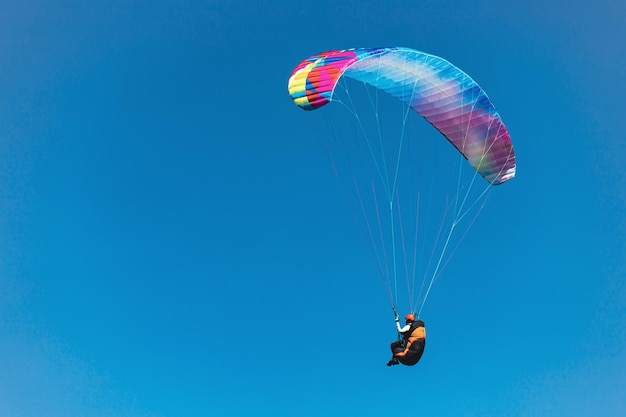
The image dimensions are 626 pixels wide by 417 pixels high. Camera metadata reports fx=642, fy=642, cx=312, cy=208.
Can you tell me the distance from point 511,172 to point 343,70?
253 inches

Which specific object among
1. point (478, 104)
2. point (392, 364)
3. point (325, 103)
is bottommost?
point (392, 364)

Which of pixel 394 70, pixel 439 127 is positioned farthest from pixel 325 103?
pixel 439 127

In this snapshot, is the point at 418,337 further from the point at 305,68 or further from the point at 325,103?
the point at 305,68

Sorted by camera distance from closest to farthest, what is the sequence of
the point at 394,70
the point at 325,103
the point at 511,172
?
the point at 325,103 → the point at 394,70 → the point at 511,172

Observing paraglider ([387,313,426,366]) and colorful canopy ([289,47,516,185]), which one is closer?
paraglider ([387,313,426,366])

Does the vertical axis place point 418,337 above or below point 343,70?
below

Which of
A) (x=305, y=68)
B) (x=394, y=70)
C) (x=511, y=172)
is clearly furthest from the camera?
(x=511, y=172)

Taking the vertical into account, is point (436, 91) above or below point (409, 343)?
above

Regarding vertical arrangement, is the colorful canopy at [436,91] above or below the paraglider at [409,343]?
above

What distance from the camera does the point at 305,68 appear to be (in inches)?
639

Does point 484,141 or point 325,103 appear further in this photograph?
point 484,141

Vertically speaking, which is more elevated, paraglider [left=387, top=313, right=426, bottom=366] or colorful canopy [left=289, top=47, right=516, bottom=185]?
colorful canopy [left=289, top=47, right=516, bottom=185]

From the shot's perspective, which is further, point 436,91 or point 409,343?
point 436,91

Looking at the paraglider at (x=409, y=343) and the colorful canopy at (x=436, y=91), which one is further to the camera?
the colorful canopy at (x=436, y=91)
